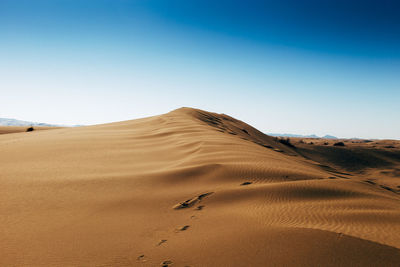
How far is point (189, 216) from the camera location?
2963mm


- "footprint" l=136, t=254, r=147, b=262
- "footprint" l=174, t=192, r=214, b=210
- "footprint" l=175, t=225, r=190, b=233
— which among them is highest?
"footprint" l=174, t=192, r=214, b=210

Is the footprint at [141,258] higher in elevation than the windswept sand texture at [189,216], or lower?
lower

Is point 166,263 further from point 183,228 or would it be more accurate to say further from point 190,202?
point 190,202

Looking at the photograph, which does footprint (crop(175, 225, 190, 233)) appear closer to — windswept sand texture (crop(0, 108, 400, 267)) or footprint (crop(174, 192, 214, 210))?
windswept sand texture (crop(0, 108, 400, 267))

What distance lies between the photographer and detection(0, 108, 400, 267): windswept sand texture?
6.71 feet

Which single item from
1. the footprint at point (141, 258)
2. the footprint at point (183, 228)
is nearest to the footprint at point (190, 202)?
the footprint at point (183, 228)

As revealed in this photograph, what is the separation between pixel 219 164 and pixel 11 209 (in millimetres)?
3417

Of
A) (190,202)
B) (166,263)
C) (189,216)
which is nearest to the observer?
(166,263)

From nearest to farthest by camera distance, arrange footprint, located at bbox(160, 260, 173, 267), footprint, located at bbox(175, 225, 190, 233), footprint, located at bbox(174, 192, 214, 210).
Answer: footprint, located at bbox(160, 260, 173, 267)
footprint, located at bbox(175, 225, 190, 233)
footprint, located at bbox(174, 192, 214, 210)

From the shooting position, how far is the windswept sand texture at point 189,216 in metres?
2.04

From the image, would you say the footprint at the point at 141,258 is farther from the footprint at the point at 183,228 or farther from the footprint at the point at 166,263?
the footprint at the point at 183,228

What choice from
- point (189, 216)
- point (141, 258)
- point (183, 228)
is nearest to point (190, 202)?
point (189, 216)

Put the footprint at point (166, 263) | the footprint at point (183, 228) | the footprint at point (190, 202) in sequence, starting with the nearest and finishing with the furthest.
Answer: the footprint at point (166, 263) < the footprint at point (183, 228) < the footprint at point (190, 202)

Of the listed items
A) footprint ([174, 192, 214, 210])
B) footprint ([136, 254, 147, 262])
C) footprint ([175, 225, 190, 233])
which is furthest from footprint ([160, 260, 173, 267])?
footprint ([174, 192, 214, 210])
